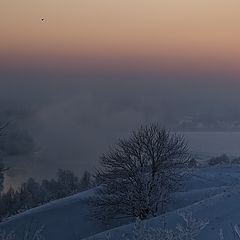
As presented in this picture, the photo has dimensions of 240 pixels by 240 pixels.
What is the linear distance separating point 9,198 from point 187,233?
231ft

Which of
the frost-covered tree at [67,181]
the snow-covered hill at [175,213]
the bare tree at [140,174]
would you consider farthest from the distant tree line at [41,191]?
the bare tree at [140,174]

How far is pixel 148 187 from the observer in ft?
119

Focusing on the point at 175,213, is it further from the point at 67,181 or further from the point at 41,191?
the point at 67,181

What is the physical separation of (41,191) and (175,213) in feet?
Result: 199

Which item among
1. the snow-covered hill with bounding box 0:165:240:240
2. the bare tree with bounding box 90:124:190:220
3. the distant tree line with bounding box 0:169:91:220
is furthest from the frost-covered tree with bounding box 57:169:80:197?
the bare tree with bounding box 90:124:190:220

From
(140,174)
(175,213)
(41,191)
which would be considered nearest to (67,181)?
(41,191)

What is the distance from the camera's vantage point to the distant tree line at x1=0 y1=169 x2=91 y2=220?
75.2 meters

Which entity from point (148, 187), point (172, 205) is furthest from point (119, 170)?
point (172, 205)

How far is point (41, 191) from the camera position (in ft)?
286

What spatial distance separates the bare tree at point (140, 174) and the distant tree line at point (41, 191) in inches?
1305

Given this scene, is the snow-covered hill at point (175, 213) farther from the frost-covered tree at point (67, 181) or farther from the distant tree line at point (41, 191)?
the frost-covered tree at point (67, 181)

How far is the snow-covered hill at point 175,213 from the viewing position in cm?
2741

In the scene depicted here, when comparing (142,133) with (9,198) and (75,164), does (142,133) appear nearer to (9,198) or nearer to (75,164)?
(9,198)

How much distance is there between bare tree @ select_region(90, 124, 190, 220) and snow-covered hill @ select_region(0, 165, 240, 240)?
1507 millimetres
